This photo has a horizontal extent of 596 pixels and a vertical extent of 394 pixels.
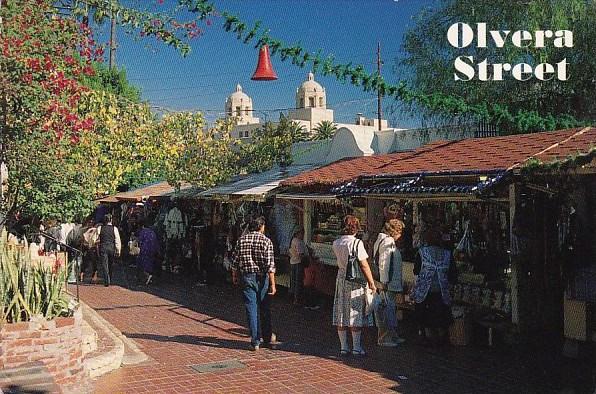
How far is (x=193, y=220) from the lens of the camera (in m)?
18.5

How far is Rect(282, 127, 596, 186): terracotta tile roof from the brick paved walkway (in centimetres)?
252

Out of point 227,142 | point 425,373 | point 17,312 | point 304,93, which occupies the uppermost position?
point 304,93

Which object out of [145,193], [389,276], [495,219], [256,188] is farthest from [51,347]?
[145,193]

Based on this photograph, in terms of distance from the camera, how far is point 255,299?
838 centimetres

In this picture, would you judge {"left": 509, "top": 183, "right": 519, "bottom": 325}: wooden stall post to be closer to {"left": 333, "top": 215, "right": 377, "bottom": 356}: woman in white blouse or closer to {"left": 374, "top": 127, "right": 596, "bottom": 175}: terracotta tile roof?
{"left": 374, "top": 127, "right": 596, "bottom": 175}: terracotta tile roof

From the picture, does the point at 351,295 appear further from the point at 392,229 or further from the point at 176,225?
the point at 176,225

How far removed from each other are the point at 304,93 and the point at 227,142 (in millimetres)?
58906

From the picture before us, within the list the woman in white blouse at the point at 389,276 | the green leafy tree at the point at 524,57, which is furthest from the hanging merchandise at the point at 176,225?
the woman in white blouse at the point at 389,276

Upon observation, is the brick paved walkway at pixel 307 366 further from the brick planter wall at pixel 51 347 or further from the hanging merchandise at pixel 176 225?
the hanging merchandise at pixel 176 225

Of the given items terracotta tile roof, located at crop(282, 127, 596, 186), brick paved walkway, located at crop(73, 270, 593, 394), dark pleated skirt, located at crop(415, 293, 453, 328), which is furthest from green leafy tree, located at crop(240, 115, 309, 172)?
dark pleated skirt, located at crop(415, 293, 453, 328)

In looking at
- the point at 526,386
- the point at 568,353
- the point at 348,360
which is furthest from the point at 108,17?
the point at 568,353

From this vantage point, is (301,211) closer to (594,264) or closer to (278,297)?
(278,297)

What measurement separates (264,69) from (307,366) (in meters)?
4.17

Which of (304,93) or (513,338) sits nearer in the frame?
(513,338)
